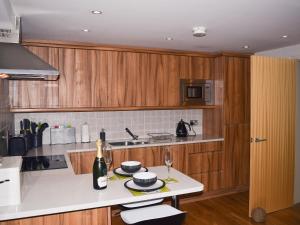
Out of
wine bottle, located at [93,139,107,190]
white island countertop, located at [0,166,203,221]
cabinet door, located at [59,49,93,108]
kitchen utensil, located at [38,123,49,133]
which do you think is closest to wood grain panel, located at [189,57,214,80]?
cabinet door, located at [59,49,93,108]

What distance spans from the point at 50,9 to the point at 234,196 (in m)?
3.50

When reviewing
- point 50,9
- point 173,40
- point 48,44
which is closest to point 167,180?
point 50,9

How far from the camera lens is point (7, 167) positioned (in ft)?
4.76

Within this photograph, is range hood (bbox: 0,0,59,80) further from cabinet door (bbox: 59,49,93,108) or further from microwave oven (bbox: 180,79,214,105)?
microwave oven (bbox: 180,79,214,105)

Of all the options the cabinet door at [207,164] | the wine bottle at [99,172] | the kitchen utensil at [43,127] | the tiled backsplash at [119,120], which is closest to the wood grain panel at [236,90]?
the cabinet door at [207,164]

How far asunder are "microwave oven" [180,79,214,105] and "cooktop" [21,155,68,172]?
198cm

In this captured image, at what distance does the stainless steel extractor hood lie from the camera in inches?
60.0

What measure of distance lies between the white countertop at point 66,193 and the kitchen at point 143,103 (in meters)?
1.10

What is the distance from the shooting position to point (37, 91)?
322 centimetres

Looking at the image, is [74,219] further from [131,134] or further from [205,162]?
[205,162]

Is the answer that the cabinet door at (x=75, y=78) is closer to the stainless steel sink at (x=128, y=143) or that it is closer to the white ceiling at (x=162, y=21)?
the white ceiling at (x=162, y=21)

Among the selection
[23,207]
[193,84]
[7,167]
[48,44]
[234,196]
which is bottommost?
[234,196]

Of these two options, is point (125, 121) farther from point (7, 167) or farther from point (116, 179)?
point (7, 167)

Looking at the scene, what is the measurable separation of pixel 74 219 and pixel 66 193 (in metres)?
0.17
